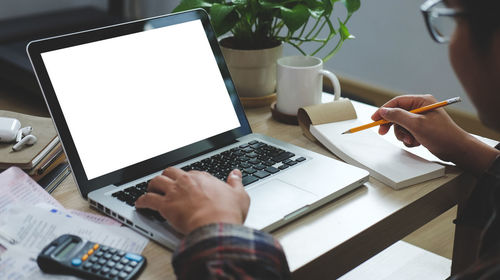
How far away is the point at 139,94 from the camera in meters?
0.98

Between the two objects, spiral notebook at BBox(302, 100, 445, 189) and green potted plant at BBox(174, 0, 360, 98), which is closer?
spiral notebook at BBox(302, 100, 445, 189)

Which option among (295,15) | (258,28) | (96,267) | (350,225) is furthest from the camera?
(258,28)

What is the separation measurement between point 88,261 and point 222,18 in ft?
2.11

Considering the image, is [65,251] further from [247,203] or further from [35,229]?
[247,203]

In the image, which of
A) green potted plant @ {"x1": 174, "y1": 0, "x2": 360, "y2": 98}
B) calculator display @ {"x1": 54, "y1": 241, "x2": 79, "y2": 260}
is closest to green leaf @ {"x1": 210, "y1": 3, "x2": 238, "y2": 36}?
green potted plant @ {"x1": 174, "y1": 0, "x2": 360, "y2": 98}

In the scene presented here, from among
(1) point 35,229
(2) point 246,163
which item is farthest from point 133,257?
(2) point 246,163

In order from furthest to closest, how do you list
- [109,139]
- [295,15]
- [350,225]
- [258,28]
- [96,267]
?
[258,28] < [295,15] < [109,139] < [350,225] < [96,267]

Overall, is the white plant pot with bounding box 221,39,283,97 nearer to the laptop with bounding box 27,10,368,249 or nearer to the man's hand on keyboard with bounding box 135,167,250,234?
the laptop with bounding box 27,10,368,249

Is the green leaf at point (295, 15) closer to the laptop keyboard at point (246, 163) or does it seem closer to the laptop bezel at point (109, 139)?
the laptop bezel at point (109, 139)

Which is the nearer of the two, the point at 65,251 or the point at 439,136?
the point at 65,251

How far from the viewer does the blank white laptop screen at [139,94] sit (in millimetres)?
899

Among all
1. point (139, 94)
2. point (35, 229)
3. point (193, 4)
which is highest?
point (193, 4)

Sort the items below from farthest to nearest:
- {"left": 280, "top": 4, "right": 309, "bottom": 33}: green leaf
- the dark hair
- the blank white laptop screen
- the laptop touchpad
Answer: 1. {"left": 280, "top": 4, "right": 309, "bottom": 33}: green leaf
2. the blank white laptop screen
3. the laptop touchpad
4. the dark hair

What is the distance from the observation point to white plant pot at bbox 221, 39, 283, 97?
126 cm
